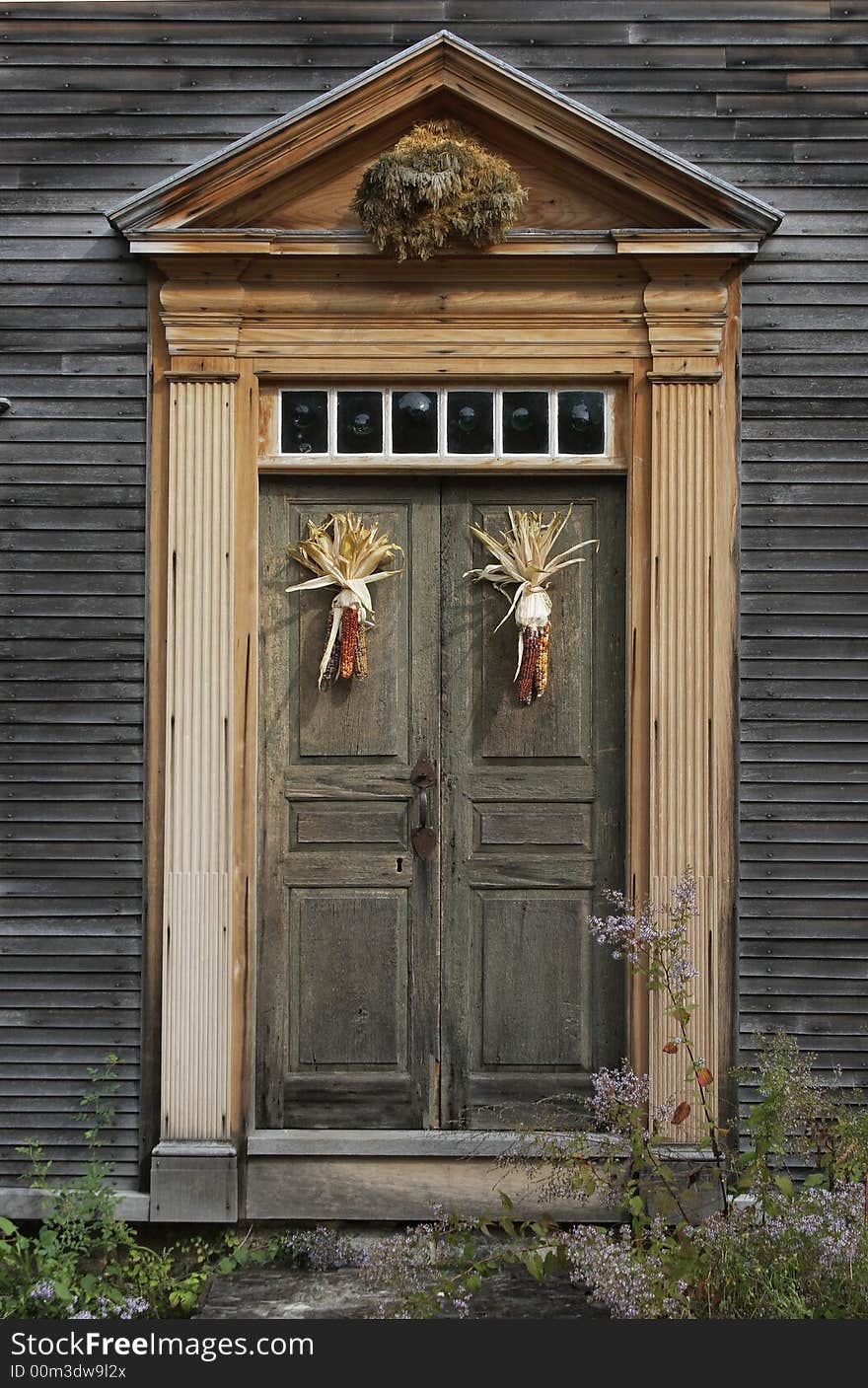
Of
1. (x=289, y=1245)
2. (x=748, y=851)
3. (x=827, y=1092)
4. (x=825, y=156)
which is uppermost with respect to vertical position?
(x=825, y=156)

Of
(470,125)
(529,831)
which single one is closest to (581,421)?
(470,125)

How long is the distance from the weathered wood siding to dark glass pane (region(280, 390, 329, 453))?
555 mm

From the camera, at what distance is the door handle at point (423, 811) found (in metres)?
4.91

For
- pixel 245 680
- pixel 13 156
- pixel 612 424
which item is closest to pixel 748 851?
pixel 612 424

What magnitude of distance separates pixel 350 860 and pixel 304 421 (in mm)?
1747

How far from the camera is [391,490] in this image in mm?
4973

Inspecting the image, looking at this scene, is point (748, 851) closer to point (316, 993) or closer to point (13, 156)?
point (316, 993)

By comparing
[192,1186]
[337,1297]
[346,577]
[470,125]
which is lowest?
[337,1297]

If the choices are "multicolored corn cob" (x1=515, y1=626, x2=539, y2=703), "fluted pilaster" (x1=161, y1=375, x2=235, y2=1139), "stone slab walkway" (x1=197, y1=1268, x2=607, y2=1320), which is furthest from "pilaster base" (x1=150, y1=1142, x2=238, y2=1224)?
"multicolored corn cob" (x1=515, y1=626, x2=539, y2=703)

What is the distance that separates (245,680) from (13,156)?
224 cm

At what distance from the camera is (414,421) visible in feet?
16.1

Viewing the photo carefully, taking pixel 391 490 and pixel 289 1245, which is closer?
pixel 289 1245

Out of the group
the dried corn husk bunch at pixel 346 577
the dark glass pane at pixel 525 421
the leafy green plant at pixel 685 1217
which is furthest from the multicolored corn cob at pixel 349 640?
the leafy green plant at pixel 685 1217

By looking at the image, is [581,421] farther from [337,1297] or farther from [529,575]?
[337,1297]
